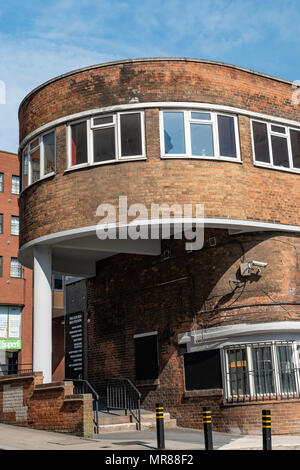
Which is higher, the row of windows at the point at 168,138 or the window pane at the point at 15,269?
the window pane at the point at 15,269

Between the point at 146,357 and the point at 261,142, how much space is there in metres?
7.27

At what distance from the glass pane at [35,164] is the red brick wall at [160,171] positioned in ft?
1.16

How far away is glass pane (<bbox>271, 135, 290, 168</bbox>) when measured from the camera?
18656 mm

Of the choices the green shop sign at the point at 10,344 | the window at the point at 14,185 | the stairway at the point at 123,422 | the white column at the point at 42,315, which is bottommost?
the stairway at the point at 123,422

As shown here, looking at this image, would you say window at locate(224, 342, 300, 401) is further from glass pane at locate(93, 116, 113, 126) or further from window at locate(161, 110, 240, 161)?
glass pane at locate(93, 116, 113, 126)

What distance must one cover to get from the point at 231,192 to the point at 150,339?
212 inches

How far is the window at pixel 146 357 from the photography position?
19.4 metres

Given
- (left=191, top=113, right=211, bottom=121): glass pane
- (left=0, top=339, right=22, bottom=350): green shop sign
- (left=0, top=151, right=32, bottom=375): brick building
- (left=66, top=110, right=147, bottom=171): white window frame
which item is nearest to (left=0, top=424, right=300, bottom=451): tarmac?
(left=66, top=110, right=147, bottom=171): white window frame

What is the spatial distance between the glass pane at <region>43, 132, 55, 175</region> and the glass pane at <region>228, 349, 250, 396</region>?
723 cm

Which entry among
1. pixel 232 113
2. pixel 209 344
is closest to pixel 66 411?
pixel 209 344

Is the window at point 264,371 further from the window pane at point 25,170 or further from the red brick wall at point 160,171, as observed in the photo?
the window pane at point 25,170

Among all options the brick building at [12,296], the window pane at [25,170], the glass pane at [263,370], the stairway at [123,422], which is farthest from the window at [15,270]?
the glass pane at [263,370]

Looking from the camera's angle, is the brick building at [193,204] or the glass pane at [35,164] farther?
A: the glass pane at [35,164]

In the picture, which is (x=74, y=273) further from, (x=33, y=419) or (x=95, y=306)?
(x=33, y=419)
